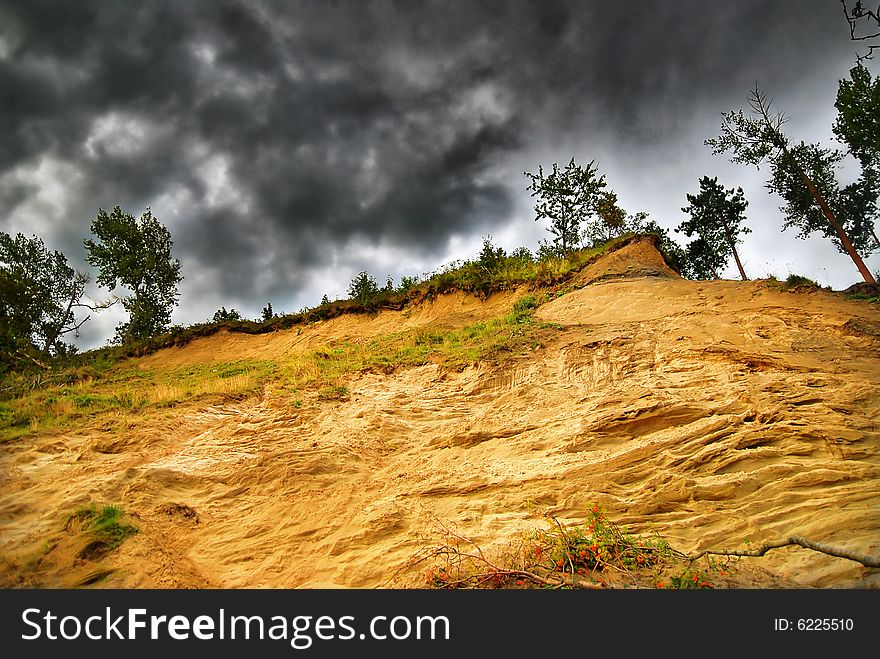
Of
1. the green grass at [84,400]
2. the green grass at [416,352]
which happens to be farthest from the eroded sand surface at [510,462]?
the green grass at [84,400]

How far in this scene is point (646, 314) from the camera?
12.3 m

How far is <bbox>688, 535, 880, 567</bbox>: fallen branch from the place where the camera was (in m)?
3.89

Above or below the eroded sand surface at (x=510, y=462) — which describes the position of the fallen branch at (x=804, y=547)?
below

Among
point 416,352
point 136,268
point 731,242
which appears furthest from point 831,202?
point 136,268

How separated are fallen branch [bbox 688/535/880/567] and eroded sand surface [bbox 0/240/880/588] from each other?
0.14 metres

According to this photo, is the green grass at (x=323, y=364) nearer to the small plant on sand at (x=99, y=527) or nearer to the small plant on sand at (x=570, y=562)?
the small plant on sand at (x=99, y=527)

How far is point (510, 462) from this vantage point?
7.20m

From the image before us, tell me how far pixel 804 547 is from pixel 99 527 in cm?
854

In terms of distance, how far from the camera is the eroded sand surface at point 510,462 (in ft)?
17.4

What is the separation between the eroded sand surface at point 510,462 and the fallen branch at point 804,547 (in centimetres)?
14

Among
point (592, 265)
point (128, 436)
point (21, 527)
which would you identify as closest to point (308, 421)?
point (128, 436)
